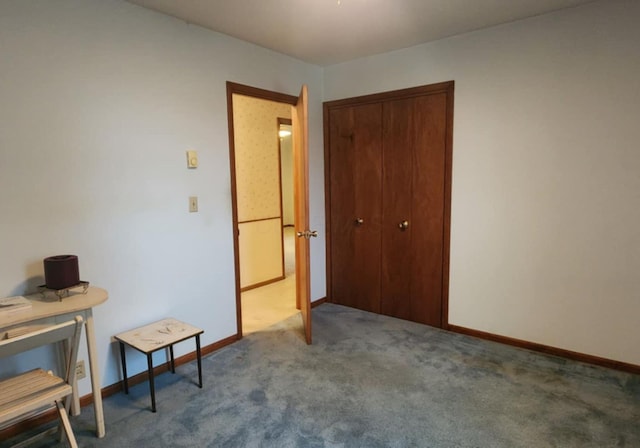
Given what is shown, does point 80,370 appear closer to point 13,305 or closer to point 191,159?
point 13,305

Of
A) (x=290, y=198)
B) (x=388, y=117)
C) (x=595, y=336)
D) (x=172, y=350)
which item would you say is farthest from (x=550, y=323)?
(x=290, y=198)

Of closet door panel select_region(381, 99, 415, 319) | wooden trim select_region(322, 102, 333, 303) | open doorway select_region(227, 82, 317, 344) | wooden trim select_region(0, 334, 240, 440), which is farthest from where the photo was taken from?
open doorway select_region(227, 82, 317, 344)

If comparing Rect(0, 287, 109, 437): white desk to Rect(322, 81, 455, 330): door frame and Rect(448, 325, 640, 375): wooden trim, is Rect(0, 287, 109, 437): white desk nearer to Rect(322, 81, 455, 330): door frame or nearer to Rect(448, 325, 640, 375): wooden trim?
Rect(322, 81, 455, 330): door frame

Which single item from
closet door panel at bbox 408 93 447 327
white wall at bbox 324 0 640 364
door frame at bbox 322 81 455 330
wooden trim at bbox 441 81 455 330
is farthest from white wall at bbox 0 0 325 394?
white wall at bbox 324 0 640 364

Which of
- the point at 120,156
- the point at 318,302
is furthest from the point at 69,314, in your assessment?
the point at 318,302

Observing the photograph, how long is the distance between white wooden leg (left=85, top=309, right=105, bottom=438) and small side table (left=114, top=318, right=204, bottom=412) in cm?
27

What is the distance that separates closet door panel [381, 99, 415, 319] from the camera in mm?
3430

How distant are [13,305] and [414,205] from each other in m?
2.85

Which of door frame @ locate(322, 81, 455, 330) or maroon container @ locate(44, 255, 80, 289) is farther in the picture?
door frame @ locate(322, 81, 455, 330)

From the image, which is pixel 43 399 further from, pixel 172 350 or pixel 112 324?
pixel 172 350

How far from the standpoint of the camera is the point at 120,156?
2.38 meters

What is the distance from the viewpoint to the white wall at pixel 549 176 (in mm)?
2508

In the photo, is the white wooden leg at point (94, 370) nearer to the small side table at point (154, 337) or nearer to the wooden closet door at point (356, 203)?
the small side table at point (154, 337)

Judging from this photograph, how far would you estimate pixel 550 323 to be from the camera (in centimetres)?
287
